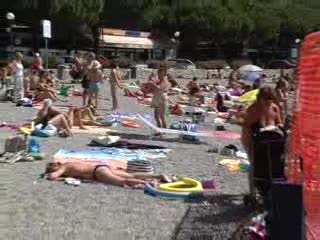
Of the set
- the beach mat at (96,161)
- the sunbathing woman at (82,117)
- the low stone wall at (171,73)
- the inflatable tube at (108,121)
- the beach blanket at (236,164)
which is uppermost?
the low stone wall at (171,73)

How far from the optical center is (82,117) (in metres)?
15.7

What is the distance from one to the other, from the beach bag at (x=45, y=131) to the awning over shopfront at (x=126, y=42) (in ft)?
166

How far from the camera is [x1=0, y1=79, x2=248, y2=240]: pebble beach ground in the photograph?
626 cm

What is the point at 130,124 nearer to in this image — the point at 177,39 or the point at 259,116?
the point at 259,116

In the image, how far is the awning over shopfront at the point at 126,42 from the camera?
6519 centimetres

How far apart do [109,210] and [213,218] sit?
1.08 metres

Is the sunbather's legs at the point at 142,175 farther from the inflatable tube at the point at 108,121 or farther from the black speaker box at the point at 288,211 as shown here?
the inflatable tube at the point at 108,121

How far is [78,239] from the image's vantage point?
599cm

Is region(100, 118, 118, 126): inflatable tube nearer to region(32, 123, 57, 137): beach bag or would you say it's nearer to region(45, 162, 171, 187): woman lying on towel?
region(32, 123, 57, 137): beach bag

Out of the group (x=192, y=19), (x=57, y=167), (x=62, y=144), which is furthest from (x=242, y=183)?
(x=192, y=19)

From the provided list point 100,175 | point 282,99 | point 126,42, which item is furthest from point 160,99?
point 126,42

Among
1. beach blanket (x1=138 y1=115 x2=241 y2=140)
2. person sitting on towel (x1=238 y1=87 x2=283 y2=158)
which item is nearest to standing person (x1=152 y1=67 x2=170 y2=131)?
beach blanket (x1=138 y1=115 x2=241 y2=140)

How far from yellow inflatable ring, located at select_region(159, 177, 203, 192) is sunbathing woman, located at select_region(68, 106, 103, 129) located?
652 centimetres

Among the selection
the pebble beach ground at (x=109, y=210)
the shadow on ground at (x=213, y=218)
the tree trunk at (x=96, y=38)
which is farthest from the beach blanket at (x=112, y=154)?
the tree trunk at (x=96, y=38)
